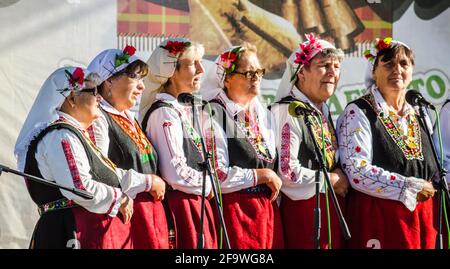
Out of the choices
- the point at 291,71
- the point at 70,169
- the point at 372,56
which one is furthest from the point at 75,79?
the point at 372,56

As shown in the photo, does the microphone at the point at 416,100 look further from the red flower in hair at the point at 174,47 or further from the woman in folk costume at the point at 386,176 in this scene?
the red flower in hair at the point at 174,47

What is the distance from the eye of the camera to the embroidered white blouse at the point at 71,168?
206 inches

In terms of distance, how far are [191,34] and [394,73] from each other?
140cm

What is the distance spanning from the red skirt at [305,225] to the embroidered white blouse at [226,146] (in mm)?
337

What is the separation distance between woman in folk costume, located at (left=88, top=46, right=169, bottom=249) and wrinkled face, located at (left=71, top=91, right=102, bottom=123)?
12 centimetres

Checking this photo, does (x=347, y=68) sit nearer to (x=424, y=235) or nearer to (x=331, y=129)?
(x=331, y=129)

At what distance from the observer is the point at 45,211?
17.5 ft

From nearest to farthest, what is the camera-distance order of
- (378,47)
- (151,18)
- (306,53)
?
1. (306,53)
2. (378,47)
3. (151,18)

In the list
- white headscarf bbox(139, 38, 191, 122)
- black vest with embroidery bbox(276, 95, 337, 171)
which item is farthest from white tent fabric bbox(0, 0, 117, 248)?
→ black vest with embroidery bbox(276, 95, 337, 171)

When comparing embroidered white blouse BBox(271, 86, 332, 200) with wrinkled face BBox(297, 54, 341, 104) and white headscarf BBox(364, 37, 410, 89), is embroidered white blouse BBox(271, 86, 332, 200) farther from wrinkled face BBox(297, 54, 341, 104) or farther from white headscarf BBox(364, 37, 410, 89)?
white headscarf BBox(364, 37, 410, 89)

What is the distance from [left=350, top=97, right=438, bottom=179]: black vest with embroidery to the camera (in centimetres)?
614

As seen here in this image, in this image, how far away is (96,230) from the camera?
5.35 m

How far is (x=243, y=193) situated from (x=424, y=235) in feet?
3.66

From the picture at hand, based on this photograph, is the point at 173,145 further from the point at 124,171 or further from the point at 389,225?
the point at 389,225
